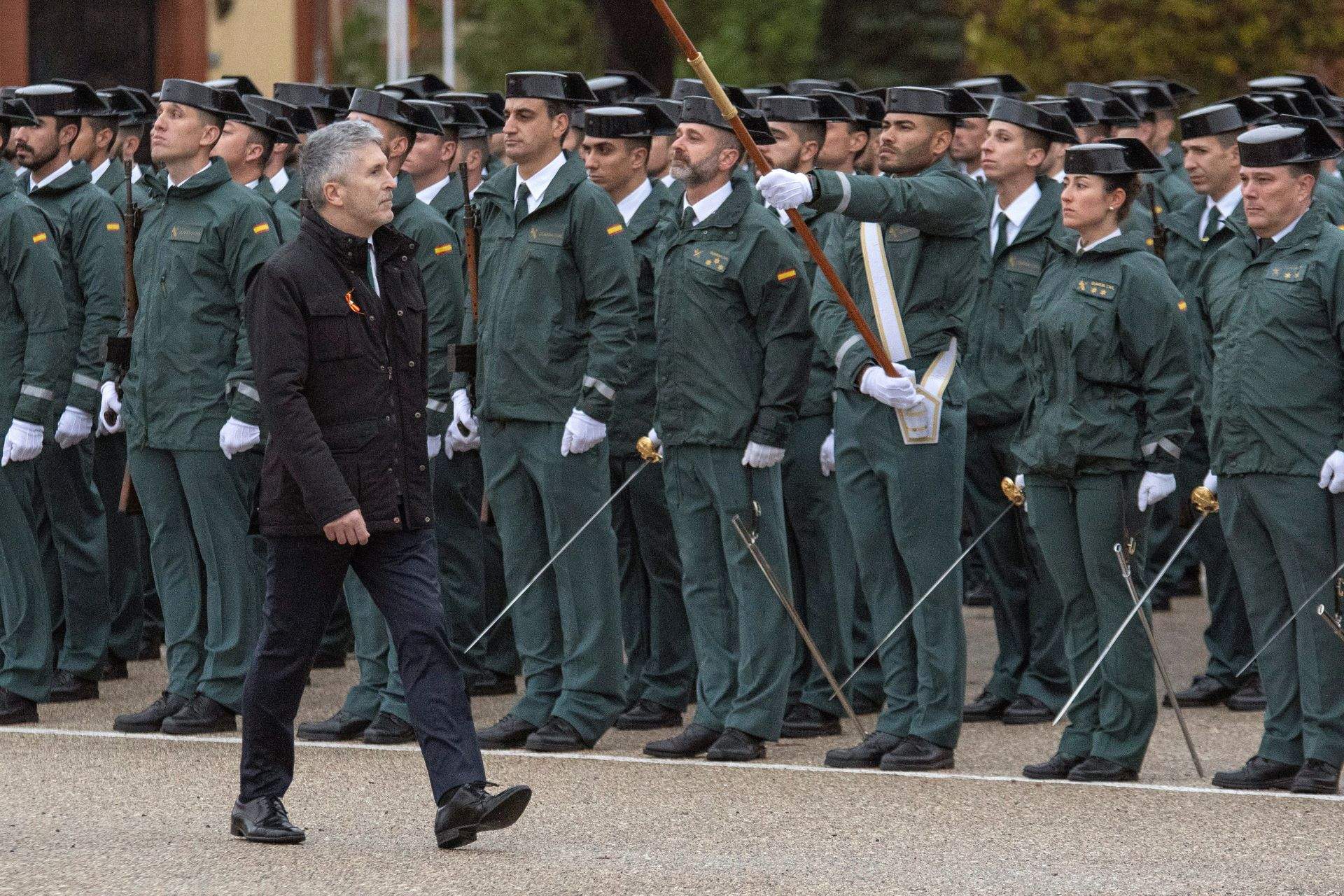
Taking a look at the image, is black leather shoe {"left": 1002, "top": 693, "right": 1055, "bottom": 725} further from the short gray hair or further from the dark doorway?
the dark doorway

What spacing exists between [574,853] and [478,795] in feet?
1.07

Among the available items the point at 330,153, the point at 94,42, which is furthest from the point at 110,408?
the point at 94,42

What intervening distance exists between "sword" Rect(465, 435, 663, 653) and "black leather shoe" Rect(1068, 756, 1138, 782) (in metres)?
1.95

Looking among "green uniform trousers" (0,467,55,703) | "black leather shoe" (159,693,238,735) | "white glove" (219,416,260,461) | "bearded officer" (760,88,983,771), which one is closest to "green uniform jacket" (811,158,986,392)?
"bearded officer" (760,88,983,771)

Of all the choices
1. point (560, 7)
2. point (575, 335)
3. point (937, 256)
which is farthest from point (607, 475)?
point (560, 7)

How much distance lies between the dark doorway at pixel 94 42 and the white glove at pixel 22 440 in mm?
14447

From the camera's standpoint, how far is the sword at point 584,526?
937 centimetres

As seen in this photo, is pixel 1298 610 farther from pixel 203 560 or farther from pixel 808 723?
pixel 203 560

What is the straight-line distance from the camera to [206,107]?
32.7 ft

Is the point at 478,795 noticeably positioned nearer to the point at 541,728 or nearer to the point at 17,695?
the point at 541,728

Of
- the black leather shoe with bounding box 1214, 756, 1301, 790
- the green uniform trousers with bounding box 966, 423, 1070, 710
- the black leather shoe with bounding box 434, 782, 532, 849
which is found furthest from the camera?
the green uniform trousers with bounding box 966, 423, 1070, 710

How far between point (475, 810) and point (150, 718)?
275 cm

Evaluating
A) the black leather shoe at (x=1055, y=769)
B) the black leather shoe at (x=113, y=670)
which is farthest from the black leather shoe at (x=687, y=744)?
the black leather shoe at (x=113, y=670)

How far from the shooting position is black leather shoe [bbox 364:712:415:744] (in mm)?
9508
